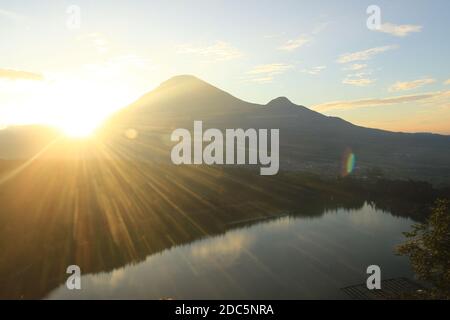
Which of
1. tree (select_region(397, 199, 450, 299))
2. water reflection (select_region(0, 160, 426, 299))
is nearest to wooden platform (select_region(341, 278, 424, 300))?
water reflection (select_region(0, 160, 426, 299))

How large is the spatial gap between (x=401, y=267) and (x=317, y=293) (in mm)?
16212

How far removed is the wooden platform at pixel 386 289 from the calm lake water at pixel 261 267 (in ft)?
4.72

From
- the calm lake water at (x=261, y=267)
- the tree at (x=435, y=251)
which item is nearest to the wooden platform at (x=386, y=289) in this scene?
the calm lake water at (x=261, y=267)

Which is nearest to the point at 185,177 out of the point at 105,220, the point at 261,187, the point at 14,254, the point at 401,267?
the point at 261,187

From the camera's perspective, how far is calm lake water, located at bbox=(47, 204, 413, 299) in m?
42.4

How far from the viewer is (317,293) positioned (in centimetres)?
4141

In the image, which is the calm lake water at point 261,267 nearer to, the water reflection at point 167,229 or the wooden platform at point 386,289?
the water reflection at point 167,229

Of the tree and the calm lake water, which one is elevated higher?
the tree

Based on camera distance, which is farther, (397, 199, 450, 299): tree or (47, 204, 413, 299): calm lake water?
(47, 204, 413, 299): calm lake water

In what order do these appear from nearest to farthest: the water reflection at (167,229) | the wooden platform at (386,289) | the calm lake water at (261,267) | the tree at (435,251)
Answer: the tree at (435,251)
the wooden platform at (386,289)
the calm lake water at (261,267)
the water reflection at (167,229)

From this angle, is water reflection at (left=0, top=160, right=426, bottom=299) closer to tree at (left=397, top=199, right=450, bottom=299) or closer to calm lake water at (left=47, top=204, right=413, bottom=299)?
calm lake water at (left=47, top=204, right=413, bottom=299)

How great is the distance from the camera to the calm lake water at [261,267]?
139 ft

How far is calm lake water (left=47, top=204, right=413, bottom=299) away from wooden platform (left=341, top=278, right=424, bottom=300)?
1.44 metres

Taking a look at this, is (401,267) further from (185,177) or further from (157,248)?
(185,177)
